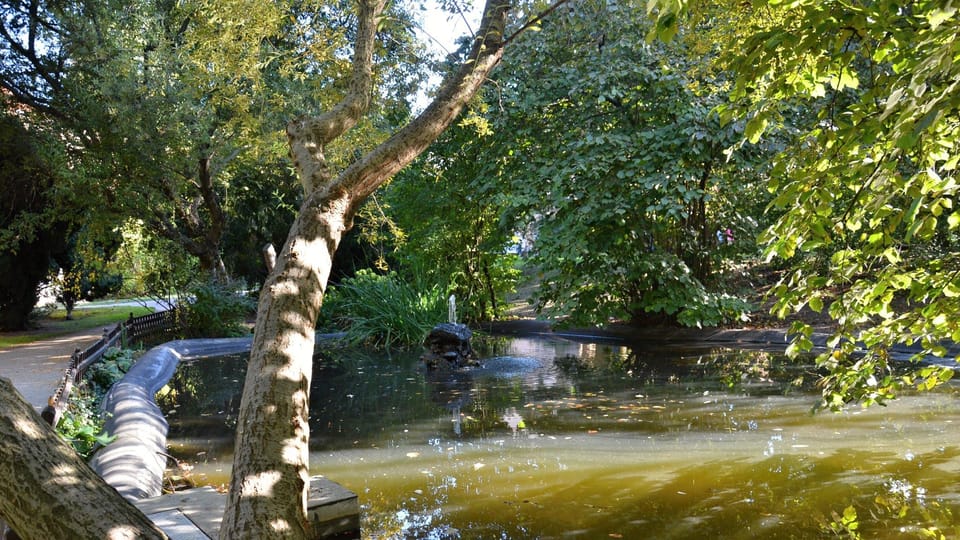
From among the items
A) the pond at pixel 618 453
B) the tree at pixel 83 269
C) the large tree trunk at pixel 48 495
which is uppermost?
the tree at pixel 83 269

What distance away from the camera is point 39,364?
1122cm

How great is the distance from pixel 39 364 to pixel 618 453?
9.55 metres

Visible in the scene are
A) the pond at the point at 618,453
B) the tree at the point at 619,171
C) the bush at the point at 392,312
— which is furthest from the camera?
the bush at the point at 392,312

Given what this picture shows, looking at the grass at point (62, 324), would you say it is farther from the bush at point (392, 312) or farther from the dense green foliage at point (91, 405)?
the dense green foliage at point (91, 405)

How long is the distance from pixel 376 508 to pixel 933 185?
12.5 ft

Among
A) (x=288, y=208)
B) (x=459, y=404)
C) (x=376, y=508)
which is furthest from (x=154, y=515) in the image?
(x=288, y=208)

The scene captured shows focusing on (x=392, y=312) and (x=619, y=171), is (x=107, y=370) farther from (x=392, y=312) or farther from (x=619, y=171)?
(x=619, y=171)

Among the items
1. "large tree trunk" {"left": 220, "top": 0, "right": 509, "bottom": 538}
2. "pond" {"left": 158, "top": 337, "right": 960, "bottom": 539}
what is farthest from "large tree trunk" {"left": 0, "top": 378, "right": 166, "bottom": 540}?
"pond" {"left": 158, "top": 337, "right": 960, "bottom": 539}

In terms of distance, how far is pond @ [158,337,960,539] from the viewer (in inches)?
174

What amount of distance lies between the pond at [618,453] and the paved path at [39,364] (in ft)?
4.65

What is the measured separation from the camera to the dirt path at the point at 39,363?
8.70 m

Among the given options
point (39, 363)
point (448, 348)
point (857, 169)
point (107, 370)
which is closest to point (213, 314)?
point (39, 363)

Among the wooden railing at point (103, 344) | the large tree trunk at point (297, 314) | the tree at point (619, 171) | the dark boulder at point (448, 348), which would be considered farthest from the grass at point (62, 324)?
the large tree trunk at point (297, 314)

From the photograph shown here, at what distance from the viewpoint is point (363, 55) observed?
382 centimetres
